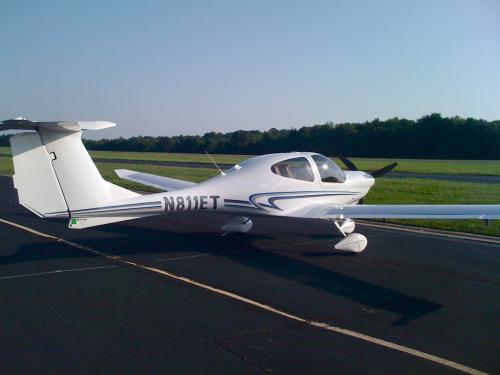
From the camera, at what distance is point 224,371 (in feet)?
15.2

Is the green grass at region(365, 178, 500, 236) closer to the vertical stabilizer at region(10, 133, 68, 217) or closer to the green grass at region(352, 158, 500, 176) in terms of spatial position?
the vertical stabilizer at region(10, 133, 68, 217)

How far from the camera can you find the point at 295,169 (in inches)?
434

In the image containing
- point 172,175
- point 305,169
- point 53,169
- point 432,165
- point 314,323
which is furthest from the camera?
point 432,165

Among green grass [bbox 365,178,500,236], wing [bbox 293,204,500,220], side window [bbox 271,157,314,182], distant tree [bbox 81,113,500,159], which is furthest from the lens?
distant tree [bbox 81,113,500,159]

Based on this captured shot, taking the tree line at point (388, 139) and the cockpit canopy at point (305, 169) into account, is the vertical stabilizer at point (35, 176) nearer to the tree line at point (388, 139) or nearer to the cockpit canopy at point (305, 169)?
the cockpit canopy at point (305, 169)

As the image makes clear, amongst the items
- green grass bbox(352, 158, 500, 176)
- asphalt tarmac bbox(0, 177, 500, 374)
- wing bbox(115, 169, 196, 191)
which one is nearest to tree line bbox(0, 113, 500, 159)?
green grass bbox(352, 158, 500, 176)

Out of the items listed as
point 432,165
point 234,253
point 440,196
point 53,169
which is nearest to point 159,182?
point 234,253

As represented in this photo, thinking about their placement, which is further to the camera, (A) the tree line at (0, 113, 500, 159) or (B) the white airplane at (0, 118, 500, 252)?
(A) the tree line at (0, 113, 500, 159)

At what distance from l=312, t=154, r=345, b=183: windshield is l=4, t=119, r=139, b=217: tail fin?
524cm

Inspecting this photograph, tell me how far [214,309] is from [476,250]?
662 centimetres

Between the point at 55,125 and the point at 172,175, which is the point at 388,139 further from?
the point at 55,125

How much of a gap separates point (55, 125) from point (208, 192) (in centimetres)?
346

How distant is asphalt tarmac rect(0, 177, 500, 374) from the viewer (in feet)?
16.1

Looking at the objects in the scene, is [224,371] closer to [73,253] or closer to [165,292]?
[165,292]
